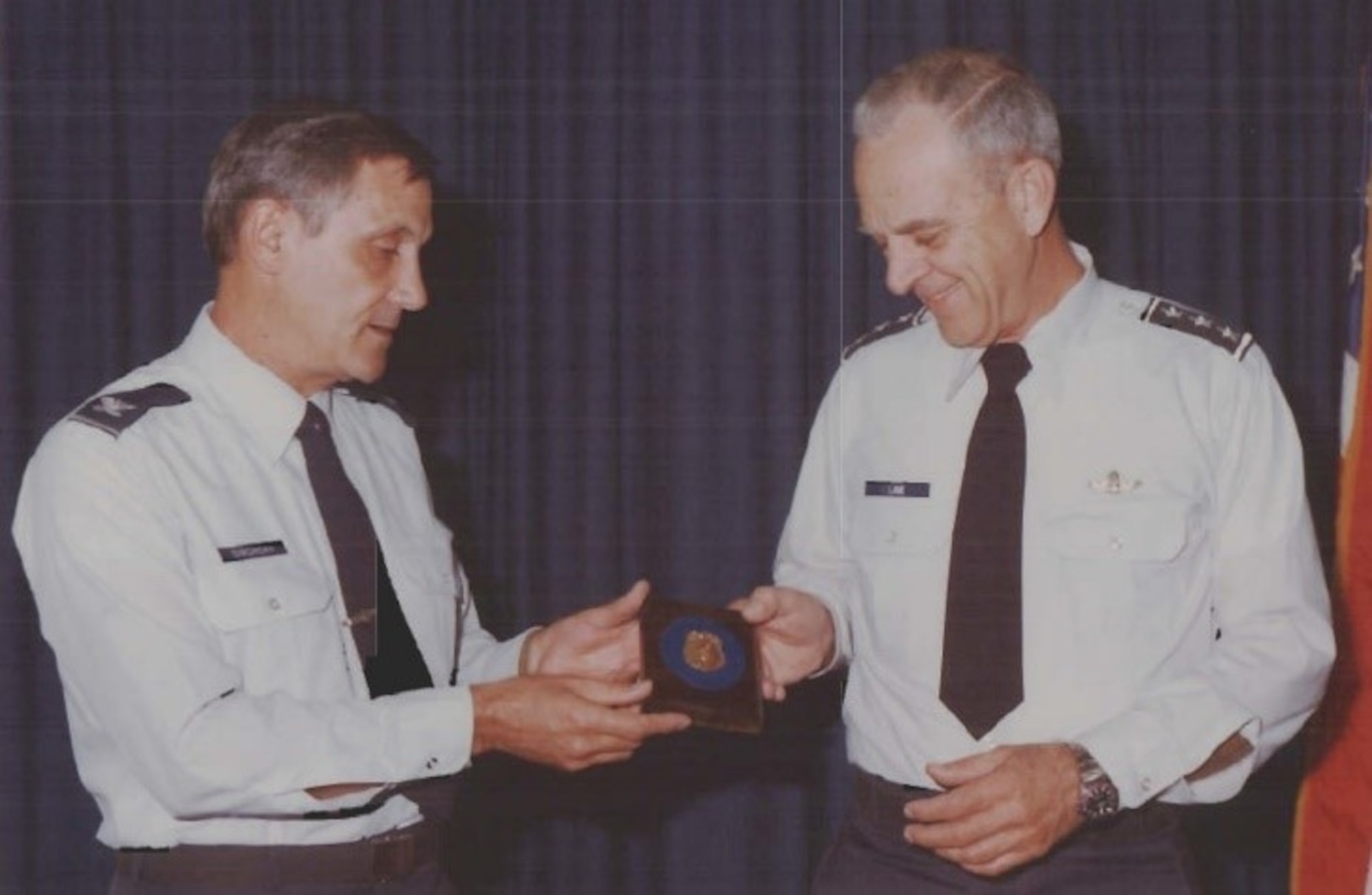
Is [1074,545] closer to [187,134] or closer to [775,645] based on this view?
[775,645]

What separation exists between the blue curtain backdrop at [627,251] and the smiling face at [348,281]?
1105 millimetres

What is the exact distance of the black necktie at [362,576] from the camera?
78.4 inches

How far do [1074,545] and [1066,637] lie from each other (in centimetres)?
12

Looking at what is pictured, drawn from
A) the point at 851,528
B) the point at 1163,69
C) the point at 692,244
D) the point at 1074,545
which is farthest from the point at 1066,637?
the point at 1163,69

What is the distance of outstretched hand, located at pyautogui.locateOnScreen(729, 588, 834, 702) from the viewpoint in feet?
7.09

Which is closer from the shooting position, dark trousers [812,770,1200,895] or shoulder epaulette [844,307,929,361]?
dark trousers [812,770,1200,895]

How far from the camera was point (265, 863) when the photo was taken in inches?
71.7

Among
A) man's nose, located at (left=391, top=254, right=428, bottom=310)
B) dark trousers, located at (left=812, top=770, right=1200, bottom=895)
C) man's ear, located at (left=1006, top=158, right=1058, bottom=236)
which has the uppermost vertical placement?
man's ear, located at (left=1006, top=158, right=1058, bottom=236)

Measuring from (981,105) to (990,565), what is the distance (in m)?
0.61

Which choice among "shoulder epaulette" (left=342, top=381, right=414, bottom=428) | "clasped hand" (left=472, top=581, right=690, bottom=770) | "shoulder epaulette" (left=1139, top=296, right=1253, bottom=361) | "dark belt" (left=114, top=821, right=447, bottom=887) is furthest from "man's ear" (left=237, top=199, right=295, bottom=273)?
"shoulder epaulette" (left=1139, top=296, right=1253, bottom=361)

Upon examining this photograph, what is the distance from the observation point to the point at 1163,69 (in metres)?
3.26

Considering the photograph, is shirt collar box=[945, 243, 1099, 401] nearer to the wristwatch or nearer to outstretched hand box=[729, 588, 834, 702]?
outstretched hand box=[729, 588, 834, 702]

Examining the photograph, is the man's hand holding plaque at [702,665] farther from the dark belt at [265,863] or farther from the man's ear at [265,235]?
the man's ear at [265,235]

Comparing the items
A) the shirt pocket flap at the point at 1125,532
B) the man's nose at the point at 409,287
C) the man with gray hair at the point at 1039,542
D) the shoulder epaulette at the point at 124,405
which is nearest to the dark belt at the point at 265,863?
the shoulder epaulette at the point at 124,405
